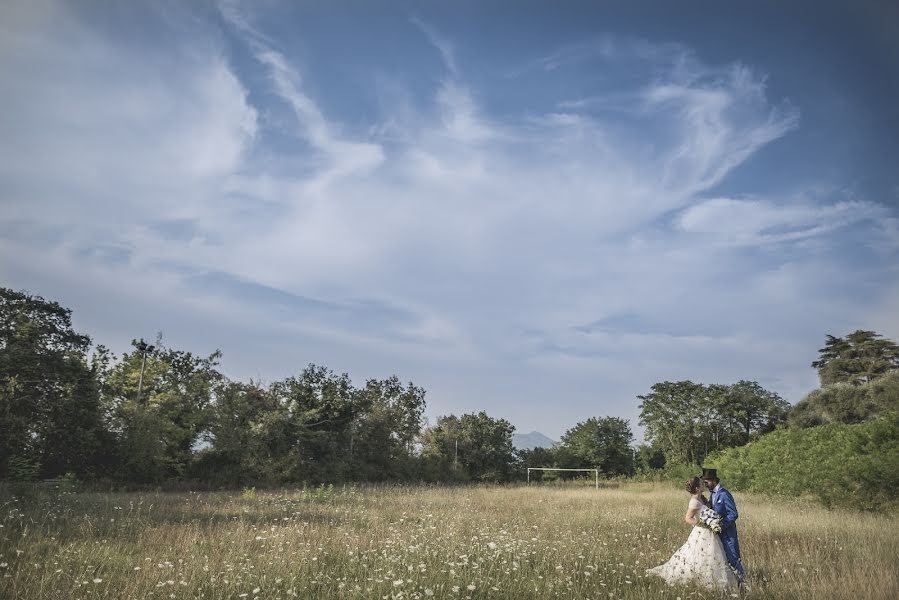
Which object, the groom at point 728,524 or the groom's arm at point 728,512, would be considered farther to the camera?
the groom's arm at point 728,512

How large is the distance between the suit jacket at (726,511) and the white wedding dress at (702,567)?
294 millimetres

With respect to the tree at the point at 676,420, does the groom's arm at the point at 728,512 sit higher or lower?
lower

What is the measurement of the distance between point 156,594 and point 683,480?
29330 millimetres

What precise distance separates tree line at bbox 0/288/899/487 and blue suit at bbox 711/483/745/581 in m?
18.1

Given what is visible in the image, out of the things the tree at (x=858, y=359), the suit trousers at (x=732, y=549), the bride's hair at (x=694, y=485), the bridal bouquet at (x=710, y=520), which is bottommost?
the suit trousers at (x=732, y=549)

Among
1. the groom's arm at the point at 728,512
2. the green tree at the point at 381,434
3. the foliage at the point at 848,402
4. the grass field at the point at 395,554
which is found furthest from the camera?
the green tree at the point at 381,434

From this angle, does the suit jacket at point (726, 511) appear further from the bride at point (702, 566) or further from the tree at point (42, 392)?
the tree at point (42, 392)

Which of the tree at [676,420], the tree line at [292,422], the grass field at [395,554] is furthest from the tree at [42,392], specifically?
the tree at [676,420]

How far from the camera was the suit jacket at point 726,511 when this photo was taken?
8047 millimetres

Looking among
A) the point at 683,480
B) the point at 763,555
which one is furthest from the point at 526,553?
the point at 683,480

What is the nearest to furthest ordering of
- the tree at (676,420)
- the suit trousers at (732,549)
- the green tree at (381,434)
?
the suit trousers at (732,549)
the green tree at (381,434)
the tree at (676,420)

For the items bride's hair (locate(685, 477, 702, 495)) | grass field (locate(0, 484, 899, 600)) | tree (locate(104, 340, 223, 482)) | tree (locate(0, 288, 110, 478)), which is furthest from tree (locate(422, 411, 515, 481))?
bride's hair (locate(685, 477, 702, 495))

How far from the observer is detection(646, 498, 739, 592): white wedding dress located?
7.39 metres

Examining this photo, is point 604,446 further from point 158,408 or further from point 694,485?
point 694,485
